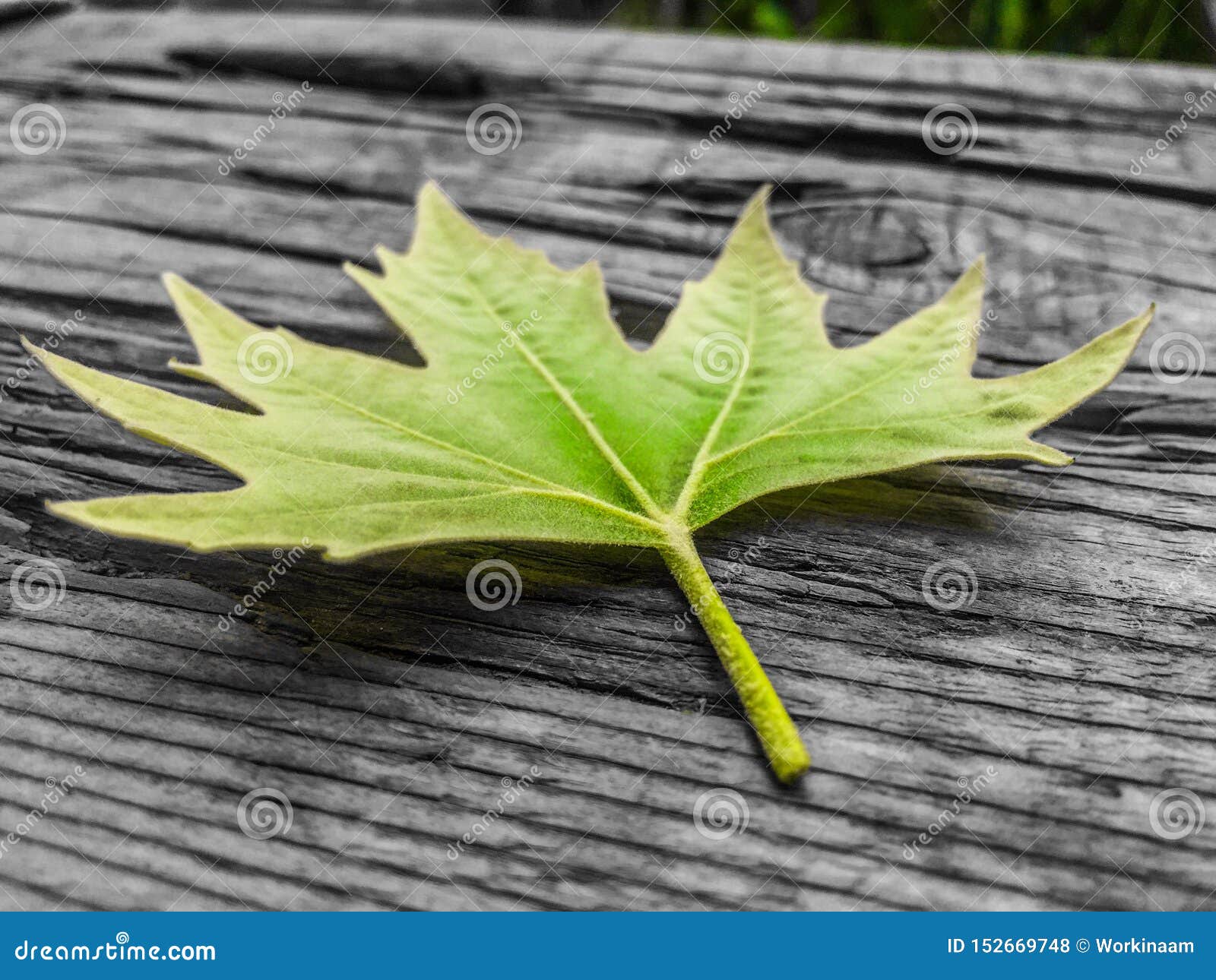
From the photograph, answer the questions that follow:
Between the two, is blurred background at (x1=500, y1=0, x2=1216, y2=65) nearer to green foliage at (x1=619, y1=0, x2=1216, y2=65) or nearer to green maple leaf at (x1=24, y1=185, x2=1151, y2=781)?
green foliage at (x1=619, y1=0, x2=1216, y2=65)

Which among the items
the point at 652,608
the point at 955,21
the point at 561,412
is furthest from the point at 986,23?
the point at 652,608

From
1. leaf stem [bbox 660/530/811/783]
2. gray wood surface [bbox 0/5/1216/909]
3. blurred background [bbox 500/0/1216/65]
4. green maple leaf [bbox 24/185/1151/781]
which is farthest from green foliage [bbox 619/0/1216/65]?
leaf stem [bbox 660/530/811/783]

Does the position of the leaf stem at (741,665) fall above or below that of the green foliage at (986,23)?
below

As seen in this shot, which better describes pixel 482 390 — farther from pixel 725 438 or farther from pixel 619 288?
pixel 619 288

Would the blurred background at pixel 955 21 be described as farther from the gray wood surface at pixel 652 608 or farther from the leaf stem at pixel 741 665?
the leaf stem at pixel 741 665

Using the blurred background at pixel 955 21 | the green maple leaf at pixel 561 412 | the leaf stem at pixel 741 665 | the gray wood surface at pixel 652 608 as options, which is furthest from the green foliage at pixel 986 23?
the leaf stem at pixel 741 665

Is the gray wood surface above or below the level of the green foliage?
below
